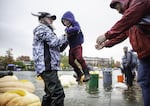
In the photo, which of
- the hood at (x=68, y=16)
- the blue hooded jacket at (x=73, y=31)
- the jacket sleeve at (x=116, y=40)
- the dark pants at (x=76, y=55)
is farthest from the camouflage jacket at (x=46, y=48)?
the jacket sleeve at (x=116, y=40)

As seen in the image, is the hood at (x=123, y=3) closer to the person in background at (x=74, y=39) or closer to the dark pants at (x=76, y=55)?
the person in background at (x=74, y=39)

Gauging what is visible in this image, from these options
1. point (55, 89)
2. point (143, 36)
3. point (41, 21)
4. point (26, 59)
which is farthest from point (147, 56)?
point (26, 59)

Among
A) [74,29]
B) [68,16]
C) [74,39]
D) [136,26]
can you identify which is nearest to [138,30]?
[136,26]

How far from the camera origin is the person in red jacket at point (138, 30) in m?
3.51

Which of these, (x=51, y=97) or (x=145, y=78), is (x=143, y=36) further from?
(x=51, y=97)

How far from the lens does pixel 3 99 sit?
6.13 meters

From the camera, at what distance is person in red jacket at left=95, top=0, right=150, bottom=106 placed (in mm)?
3512

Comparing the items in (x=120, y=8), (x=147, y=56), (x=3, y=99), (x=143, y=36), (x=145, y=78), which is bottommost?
(x=3, y=99)

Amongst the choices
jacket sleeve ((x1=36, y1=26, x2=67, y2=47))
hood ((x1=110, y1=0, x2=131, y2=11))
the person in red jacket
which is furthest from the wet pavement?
hood ((x1=110, y1=0, x2=131, y2=11))

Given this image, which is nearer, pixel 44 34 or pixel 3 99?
pixel 44 34

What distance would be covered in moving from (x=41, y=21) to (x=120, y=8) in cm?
211

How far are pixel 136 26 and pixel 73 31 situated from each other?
2.12 metres

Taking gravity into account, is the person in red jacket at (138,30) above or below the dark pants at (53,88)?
above

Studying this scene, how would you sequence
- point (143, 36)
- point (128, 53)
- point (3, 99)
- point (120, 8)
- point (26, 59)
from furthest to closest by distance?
point (26, 59) < point (128, 53) < point (3, 99) < point (120, 8) < point (143, 36)
